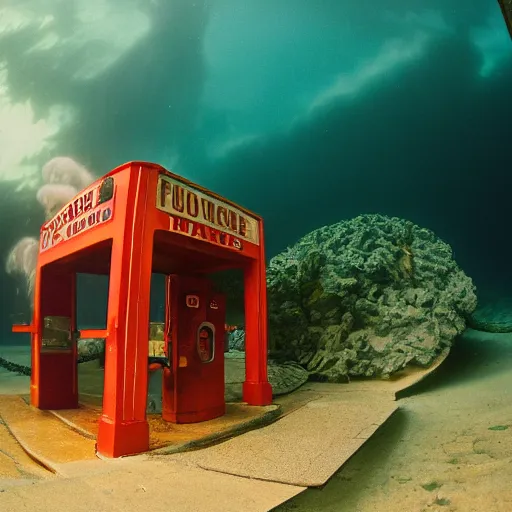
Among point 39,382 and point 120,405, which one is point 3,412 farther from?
point 120,405

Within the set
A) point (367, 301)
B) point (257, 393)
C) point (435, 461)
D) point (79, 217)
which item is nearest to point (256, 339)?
point (257, 393)

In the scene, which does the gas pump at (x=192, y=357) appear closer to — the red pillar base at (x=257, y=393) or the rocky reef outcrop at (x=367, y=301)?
the red pillar base at (x=257, y=393)

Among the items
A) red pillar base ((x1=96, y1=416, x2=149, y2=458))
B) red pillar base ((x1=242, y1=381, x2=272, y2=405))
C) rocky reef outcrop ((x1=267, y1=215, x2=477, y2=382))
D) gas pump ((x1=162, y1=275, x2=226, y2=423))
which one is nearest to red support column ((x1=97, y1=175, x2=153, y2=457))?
red pillar base ((x1=96, y1=416, x2=149, y2=458))

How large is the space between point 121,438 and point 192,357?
152 cm

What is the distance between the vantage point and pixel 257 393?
5.18 meters

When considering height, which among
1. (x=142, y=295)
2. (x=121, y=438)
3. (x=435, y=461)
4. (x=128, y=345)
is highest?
(x=142, y=295)

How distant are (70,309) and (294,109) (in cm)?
4225

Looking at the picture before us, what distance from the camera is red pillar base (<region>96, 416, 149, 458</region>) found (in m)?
3.04

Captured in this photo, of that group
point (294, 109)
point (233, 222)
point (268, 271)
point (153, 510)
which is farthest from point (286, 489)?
point (294, 109)

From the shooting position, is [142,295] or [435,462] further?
[142,295]

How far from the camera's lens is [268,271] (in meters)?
10.2

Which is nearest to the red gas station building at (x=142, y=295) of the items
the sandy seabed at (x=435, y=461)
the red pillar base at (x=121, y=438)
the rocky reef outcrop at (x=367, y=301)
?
the red pillar base at (x=121, y=438)

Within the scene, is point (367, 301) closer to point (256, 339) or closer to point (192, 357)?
point (256, 339)

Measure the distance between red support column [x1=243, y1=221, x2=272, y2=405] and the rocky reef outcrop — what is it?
2.76m
